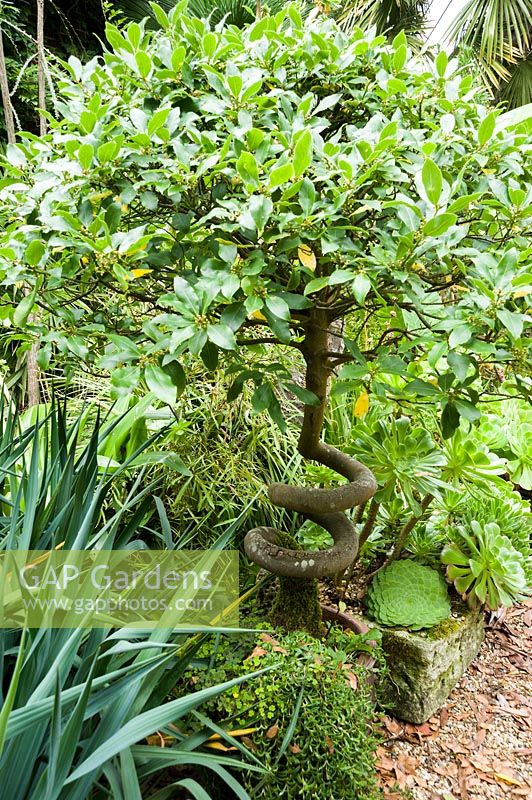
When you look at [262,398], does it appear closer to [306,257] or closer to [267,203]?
[306,257]

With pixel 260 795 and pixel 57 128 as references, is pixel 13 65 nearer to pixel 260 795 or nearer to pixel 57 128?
pixel 57 128

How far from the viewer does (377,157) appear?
97 cm

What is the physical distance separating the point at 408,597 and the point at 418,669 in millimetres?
220

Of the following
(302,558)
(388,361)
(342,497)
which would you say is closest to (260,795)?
(302,558)

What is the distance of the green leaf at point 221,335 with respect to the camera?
2.75 ft

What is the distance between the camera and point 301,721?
1230mm

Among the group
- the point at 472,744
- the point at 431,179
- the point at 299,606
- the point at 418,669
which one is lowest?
the point at 472,744

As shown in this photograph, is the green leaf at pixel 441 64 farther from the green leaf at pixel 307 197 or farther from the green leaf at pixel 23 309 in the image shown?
the green leaf at pixel 23 309

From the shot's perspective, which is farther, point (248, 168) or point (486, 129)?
point (486, 129)

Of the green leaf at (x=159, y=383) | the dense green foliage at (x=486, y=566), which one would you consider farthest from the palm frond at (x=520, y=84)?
the green leaf at (x=159, y=383)

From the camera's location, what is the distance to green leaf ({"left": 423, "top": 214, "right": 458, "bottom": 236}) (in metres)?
0.84

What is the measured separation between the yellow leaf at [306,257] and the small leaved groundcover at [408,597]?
1.25 m

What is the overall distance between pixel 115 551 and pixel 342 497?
57 centimetres

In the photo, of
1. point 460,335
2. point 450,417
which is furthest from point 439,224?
point 450,417
